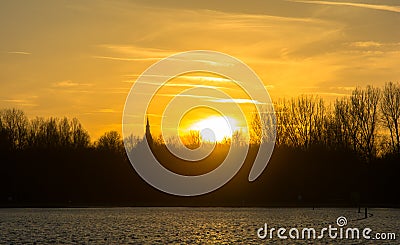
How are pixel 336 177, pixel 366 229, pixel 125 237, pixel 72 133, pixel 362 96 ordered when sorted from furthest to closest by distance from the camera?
pixel 72 133 → pixel 362 96 → pixel 336 177 → pixel 366 229 → pixel 125 237

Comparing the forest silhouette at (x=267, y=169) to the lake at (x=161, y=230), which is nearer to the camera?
the lake at (x=161, y=230)

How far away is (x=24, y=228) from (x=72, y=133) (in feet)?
325

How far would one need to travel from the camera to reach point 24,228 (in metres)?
61.2

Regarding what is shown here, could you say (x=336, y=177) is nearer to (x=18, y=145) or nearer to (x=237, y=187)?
(x=237, y=187)

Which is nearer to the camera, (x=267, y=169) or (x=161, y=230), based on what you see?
(x=161, y=230)

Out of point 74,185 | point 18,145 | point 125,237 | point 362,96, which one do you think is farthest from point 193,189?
point 125,237

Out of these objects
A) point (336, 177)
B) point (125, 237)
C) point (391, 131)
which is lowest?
point (125, 237)

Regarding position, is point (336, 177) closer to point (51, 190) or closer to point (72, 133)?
point (51, 190)

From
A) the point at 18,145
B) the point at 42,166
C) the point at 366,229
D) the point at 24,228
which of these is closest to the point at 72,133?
the point at 18,145

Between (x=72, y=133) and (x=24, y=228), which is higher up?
(x=72, y=133)

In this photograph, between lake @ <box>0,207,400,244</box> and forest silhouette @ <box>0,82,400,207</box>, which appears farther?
forest silhouette @ <box>0,82,400,207</box>

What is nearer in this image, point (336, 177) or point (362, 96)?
point (336, 177)

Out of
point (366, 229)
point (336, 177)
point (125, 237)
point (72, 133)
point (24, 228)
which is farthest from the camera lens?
point (72, 133)

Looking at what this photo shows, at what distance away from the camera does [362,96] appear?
121 metres
